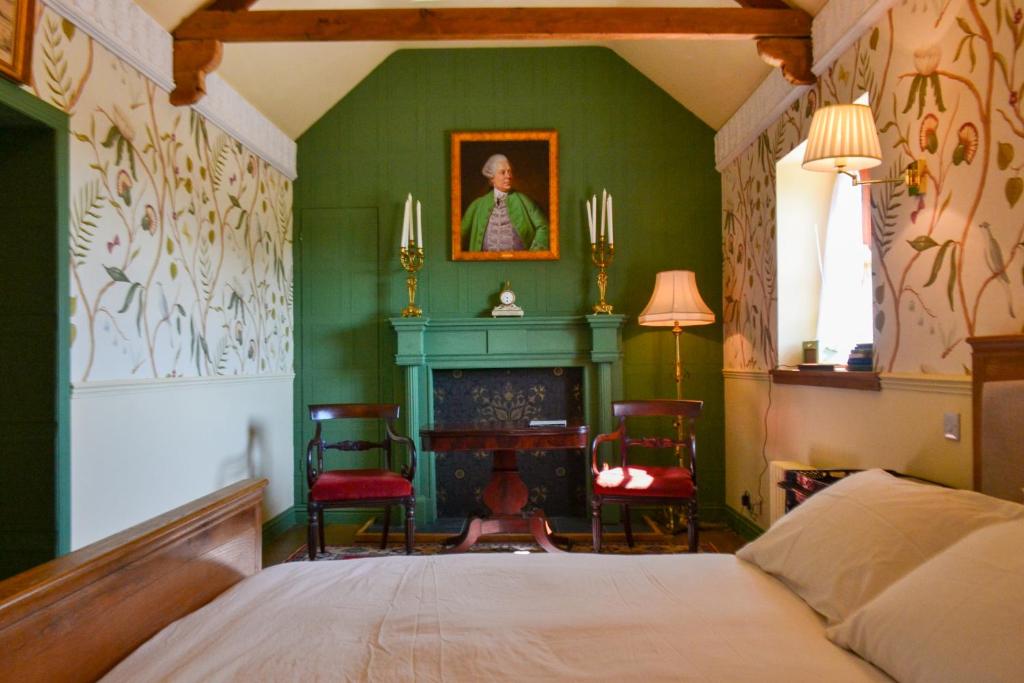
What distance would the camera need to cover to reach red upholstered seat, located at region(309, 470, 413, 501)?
336cm

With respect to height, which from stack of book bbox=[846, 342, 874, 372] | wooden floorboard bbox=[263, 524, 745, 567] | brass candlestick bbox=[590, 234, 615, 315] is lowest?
wooden floorboard bbox=[263, 524, 745, 567]

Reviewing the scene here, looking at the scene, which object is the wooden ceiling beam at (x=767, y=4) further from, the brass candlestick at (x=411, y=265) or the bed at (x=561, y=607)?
the brass candlestick at (x=411, y=265)

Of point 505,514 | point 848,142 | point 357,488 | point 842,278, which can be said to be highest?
point 848,142

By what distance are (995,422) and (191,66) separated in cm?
342

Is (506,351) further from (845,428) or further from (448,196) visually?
(845,428)

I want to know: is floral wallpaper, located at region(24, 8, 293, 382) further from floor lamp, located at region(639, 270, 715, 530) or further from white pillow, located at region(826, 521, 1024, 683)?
white pillow, located at region(826, 521, 1024, 683)

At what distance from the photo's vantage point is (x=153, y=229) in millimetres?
2920

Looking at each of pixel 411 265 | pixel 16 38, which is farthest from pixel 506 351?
pixel 16 38

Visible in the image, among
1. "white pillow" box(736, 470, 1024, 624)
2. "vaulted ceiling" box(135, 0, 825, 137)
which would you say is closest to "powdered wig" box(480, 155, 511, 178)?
"vaulted ceiling" box(135, 0, 825, 137)

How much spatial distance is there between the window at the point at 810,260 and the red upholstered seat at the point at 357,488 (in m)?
2.09

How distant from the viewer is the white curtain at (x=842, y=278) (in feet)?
10.5

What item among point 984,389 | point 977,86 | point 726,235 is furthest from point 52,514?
point 726,235

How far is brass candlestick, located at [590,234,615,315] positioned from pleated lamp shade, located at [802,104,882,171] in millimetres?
2100

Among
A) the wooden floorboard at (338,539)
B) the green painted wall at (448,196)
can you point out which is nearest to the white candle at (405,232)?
the green painted wall at (448,196)
